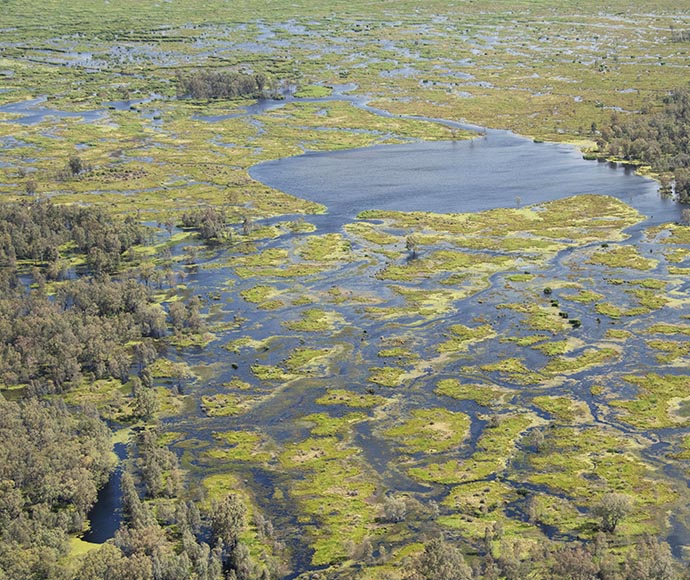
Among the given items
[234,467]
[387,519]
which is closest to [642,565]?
[387,519]

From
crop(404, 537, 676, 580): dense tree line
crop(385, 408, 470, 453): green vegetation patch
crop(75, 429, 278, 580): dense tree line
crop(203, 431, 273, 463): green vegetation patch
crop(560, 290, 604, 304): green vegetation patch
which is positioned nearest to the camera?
crop(404, 537, 676, 580): dense tree line

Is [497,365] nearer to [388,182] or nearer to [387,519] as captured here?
[387,519]

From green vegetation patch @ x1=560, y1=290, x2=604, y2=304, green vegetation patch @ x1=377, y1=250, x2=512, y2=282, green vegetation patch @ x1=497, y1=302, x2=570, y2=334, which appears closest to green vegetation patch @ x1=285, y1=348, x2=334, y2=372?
green vegetation patch @ x1=377, y1=250, x2=512, y2=282

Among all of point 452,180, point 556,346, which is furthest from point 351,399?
point 452,180

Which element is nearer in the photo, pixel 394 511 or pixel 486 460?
pixel 394 511

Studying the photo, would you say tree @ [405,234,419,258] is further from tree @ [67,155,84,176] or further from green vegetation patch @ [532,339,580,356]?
tree @ [67,155,84,176]

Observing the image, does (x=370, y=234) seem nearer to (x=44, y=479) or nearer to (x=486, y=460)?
(x=486, y=460)

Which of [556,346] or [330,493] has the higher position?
[556,346]
